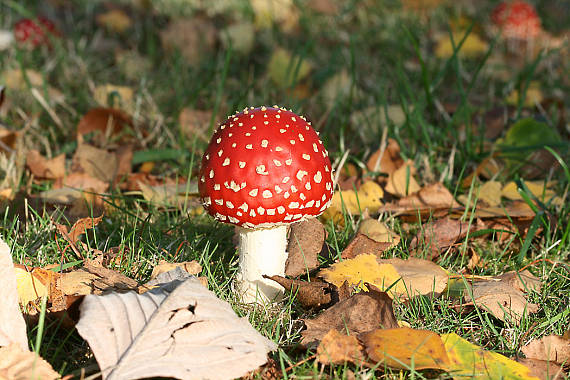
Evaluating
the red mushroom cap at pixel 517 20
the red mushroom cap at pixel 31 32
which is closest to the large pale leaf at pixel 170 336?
the red mushroom cap at pixel 31 32

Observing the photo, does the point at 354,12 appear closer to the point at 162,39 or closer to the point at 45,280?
the point at 162,39

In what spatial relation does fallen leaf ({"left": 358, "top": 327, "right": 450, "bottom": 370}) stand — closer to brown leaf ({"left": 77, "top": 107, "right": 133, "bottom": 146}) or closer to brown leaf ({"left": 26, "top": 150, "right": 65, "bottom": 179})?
brown leaf ({"left": 26, "top": 150, "right": 65, "bottom": 179})

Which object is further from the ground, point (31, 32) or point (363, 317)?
point (31, 32)

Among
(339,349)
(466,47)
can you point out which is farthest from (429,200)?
(466,47)

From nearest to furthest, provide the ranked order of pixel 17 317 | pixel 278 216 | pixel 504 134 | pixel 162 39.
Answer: pixel 17 317, pixel 278 216, pixel 504 134, pixel 162 39

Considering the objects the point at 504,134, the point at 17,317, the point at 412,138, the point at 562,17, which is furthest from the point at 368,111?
the point at 562,17

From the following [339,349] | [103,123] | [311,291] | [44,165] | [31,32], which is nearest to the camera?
[339,349]

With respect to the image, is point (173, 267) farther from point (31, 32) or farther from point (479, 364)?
point (31, 32)
